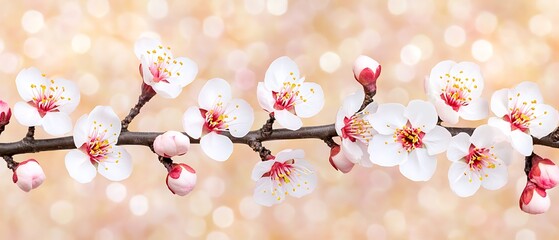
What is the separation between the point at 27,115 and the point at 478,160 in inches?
18.1

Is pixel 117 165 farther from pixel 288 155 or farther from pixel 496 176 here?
pixel 496 176

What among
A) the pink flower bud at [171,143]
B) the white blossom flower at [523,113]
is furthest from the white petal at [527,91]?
the pink flower bud at [171,143]

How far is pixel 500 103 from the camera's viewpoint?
0.88 metres

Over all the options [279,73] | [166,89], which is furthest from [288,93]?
[166,89]

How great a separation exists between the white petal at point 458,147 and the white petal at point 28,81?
1.38ft

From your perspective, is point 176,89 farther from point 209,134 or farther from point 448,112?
point 448,112

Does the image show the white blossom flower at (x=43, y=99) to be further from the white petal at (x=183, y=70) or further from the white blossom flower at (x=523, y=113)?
the white blossom flower at (x=523, y=113)

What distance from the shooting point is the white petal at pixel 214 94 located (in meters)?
0.89

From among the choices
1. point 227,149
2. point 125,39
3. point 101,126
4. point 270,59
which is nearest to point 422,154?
point 227,149

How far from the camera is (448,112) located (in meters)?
0.86

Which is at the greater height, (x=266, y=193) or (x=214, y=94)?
(x=214, y=94)

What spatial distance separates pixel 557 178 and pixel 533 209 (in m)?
0.04

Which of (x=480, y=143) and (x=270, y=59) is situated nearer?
(x=480, y=143)

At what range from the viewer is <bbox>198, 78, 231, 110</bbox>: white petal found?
89 centimetres
